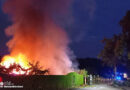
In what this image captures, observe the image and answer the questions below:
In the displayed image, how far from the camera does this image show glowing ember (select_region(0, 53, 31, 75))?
3738 cm

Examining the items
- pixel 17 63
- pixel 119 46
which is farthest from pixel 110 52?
pixel 17 63

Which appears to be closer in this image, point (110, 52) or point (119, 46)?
point (119, 46)

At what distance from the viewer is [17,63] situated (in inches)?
1527

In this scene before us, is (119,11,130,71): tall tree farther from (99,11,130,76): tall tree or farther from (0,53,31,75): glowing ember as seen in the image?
(0,53,31,75): glowing ember

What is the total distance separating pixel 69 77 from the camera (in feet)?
106

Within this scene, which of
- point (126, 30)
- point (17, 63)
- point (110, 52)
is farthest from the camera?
point (110, 52)

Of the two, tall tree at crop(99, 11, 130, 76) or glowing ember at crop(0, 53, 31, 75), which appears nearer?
glowing ember at crop(0, 53, 31, 75)

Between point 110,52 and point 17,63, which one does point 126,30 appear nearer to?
point 110,52

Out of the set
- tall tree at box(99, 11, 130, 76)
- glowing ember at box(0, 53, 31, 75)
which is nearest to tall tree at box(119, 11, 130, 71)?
tall tree at box(99, 11, 130, 76)

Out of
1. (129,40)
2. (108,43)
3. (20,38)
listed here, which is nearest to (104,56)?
(108,43)

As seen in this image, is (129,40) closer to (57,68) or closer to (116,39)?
(116,39)

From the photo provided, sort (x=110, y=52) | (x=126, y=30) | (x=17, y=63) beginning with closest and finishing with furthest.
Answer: (x=17, y=63) < (x=126, y=30) < (x=110, y=52)

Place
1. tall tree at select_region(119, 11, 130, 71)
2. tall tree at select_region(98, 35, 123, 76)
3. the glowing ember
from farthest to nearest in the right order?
1. tall tree at select_region(98, 35, 123, 76)
2. tall tree at select_region(119, 11, 130, 71)
3. the glowing ember

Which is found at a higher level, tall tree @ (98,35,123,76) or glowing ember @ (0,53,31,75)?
tall tree @ (98,35,123,76)
